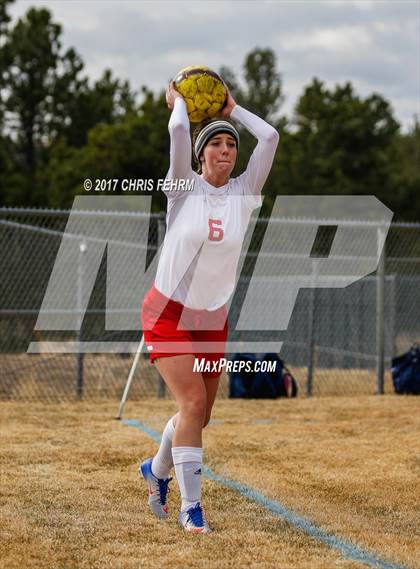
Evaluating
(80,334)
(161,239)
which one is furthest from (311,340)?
(80,334)

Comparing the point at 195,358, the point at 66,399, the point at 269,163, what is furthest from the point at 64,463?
the point at 66,399

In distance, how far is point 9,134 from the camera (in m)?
37.0

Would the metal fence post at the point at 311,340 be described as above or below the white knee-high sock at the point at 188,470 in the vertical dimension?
above

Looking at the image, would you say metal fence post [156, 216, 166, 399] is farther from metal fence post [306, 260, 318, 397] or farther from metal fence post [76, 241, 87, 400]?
metal fence post [306, 260, 318, 397]

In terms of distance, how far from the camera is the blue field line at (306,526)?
4445 millimetres

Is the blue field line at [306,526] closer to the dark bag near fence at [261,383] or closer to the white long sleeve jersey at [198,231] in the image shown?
the white long sleeve jersey at [198,231]

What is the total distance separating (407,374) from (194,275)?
8300 mm

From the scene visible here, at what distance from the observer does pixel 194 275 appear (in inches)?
193

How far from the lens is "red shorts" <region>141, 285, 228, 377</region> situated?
16.0 ft

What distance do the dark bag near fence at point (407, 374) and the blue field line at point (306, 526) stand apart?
20.4 feet

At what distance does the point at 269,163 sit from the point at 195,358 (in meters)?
1.14

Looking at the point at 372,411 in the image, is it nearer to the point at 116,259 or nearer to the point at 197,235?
the point at 116,259

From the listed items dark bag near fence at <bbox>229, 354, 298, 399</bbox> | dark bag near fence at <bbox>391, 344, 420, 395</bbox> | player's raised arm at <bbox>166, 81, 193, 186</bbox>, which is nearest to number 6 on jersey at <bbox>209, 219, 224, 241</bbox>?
player's raised arm at <bbox>166, 81, 193, 186</bbox>

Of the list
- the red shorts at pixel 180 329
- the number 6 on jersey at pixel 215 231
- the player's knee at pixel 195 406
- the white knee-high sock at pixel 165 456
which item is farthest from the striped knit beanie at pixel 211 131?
the white knee-high sock at pixel 165 456
